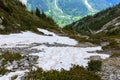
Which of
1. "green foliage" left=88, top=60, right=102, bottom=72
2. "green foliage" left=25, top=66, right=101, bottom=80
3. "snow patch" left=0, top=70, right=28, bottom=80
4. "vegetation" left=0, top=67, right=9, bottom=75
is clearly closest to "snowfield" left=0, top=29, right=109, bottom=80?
"snow patch" left=0, top=70, right=28, bottom=80

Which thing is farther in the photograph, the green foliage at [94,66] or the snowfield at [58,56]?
the snowfield at [58,56]

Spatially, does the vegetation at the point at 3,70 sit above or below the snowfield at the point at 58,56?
below

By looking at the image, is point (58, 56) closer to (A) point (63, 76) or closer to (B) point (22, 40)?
(A) point (63, 76)

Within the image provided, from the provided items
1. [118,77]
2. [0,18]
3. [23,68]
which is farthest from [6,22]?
[118,77]

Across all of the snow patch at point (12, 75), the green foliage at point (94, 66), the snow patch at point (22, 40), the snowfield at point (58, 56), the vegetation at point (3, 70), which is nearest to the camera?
the snow patch at point (12, 75)

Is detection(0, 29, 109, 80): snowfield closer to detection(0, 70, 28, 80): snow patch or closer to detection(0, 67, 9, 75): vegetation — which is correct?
detection(0, 70, 28, 80): snow patch

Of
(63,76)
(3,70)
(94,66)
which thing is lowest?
(63,76)

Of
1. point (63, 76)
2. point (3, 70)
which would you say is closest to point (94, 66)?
point (63, 76)

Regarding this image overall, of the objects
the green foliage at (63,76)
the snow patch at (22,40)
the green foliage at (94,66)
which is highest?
the snow patch at (22,40)

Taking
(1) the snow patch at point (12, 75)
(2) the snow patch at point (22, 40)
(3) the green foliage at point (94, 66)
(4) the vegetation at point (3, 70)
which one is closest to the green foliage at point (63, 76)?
(1) the snow patch at point (12, 75)

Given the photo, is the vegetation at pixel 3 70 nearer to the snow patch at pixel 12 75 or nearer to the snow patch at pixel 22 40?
the snow patch at pixel 12 75

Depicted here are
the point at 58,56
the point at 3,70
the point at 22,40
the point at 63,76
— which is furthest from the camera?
the point at 22,40

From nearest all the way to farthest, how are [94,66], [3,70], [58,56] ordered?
1. [94,66]
2. [3,70]
3. [58,56]

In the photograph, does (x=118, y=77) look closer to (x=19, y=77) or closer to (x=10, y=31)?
(x=19, y=77)
